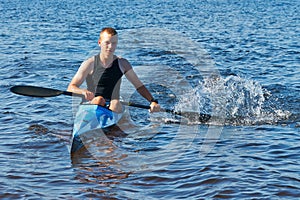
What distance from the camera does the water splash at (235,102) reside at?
28.7ft

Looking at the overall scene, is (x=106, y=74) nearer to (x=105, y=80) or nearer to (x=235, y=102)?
(x=105, y=80)

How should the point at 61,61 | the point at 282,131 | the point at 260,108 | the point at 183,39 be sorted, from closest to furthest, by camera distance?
the point at 282,131
the point at 260,108
the point at 61,61
the point at 183,39

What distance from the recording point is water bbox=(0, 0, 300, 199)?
5.64 m

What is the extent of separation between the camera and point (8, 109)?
373 inches

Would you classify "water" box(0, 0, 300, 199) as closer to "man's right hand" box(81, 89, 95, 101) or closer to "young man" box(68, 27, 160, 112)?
→ "young man" box(68, 27, 160, 112)

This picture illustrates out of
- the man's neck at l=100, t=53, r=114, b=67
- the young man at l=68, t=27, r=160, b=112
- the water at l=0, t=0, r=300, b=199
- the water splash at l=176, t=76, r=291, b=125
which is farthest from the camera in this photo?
the water splash at l=176, t=76, r=291, b=125

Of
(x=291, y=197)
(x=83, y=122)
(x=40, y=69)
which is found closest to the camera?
(x=291, y=197)

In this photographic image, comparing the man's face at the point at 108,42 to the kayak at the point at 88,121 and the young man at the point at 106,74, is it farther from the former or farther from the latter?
the kayak at the point at 88,121

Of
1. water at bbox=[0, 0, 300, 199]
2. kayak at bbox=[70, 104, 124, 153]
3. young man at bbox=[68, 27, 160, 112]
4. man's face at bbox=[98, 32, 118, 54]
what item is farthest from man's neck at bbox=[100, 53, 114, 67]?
water at bbox=[0, 0, 300, 199]

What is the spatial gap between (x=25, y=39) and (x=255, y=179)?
16734 mm

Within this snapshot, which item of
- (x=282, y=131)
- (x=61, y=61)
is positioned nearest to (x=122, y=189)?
(x=282, y=131)

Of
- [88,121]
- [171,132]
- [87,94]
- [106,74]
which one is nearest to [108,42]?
[106,74]

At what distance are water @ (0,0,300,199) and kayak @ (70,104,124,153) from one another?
7.7 inches

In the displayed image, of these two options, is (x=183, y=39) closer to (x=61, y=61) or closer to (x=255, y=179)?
(x=61, y=61)
